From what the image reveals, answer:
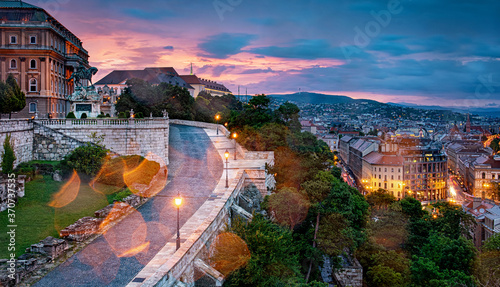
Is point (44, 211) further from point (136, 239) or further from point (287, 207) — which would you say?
point (287, 207)

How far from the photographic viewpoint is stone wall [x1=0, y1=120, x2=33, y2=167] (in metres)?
22.9

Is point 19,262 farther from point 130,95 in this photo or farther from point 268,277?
point 130,95

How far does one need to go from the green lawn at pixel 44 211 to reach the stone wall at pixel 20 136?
318 cm

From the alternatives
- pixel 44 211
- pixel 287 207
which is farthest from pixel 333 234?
pixel 44 211

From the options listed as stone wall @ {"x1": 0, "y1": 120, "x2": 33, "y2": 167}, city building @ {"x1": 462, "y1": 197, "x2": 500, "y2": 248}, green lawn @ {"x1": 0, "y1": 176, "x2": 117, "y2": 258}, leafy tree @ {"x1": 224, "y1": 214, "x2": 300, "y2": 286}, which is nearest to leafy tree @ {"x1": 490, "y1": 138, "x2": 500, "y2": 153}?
Answer: city building @ {"x1": 462, "y1": 197, "x2": 500, "y2": 248}

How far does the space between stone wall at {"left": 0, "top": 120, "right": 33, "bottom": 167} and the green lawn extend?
10.4 ft

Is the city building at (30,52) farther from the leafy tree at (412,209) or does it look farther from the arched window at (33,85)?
the leafy tree at (412,209)

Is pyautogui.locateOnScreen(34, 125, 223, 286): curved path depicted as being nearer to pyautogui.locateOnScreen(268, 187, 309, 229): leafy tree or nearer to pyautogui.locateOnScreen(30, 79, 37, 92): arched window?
pyautogui.locateOnScreen(268, 187, 309, 229): leafy tree

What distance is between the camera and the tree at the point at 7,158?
857 inches

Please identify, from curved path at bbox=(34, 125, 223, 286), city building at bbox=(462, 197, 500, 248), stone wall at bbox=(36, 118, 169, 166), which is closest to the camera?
curved path at bbox=(34, 125, 223, 286)

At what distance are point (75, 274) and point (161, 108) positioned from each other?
4748cm

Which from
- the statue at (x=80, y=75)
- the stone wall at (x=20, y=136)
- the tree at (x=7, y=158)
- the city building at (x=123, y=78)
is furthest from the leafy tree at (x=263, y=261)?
the city building at (x=123, y=78)

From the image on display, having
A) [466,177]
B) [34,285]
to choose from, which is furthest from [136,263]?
[466,177]

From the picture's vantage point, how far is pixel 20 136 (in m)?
24.6
